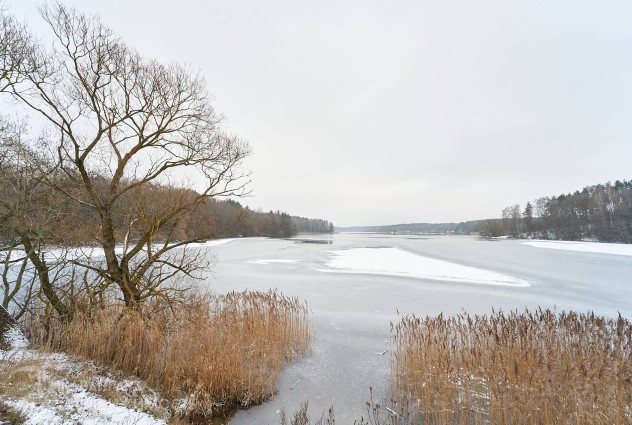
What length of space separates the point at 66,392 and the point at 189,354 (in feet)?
6.34

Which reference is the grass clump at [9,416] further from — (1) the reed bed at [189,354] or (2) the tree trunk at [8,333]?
(2) the tree trunk at [8,333]

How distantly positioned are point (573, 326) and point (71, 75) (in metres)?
10.8

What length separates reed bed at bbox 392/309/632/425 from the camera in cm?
351

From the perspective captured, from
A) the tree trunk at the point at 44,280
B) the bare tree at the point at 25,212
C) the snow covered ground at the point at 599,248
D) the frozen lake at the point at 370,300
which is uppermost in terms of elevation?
the bare tree at the point at 25,212

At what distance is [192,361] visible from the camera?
5.02 metres

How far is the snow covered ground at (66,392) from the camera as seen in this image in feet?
9.53

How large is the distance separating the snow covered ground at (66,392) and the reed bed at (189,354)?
429mm

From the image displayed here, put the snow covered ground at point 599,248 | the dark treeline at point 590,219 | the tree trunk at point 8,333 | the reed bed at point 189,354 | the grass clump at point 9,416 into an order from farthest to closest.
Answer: the dark treeline at point 590,219 → the snow covered ground at point 599,248 → the tree trunk at point 8,333 → the reed bed at point 189,354 → the grass clump at point 9,416

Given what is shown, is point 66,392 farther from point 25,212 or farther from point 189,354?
point 25,212

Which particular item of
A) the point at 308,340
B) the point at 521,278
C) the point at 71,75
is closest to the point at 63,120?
the point at 71,75

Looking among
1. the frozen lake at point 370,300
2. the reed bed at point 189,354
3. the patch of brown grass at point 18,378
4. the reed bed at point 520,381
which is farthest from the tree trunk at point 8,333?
the reed bed at point 520,381

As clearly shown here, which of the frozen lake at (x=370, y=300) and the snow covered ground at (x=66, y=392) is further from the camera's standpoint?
the frozen lake at (x=370, y=300)

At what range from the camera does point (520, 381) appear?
4.07m

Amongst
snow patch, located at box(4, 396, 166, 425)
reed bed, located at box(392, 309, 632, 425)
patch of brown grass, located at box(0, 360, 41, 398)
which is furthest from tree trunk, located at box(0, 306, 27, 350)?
reed bed, located at box(392, 309, 632, 425)
